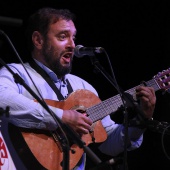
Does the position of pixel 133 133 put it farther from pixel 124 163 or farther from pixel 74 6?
pixel 74 6

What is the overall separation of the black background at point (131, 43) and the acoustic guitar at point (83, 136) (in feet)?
3.57

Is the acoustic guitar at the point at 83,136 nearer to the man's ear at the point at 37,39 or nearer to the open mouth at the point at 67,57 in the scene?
the open mouth at the point at 67,57

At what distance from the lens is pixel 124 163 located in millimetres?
2490

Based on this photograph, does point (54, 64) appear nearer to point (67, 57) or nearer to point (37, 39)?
point (67, 57)

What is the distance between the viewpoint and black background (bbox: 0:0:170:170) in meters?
4.60

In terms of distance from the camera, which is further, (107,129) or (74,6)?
(74,6)

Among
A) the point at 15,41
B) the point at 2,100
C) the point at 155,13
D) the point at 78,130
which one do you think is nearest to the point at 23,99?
the point at 2,100

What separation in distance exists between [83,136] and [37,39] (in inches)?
39.4

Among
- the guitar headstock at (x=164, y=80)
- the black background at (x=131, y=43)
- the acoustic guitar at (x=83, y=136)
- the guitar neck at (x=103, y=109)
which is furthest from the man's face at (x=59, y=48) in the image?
the black background at (x=131, y=43)

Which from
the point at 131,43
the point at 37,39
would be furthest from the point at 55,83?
the point at 131,43

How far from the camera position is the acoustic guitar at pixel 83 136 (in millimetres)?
2947

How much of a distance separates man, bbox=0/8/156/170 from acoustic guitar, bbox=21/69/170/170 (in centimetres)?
4

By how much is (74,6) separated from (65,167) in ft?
8.63

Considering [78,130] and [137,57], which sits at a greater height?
[137,57]
